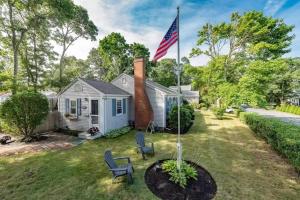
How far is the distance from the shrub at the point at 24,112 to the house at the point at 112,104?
8.01 feet

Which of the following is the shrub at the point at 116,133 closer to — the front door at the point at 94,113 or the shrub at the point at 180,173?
the front door at the point at 94,113

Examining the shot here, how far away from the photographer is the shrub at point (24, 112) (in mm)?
9867

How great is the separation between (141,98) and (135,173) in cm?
829

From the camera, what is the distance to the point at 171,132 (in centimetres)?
1333

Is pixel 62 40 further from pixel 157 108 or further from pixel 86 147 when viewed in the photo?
pixel 86 147

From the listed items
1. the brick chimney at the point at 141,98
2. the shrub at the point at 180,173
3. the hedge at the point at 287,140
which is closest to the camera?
the shrub at the point at 180,173

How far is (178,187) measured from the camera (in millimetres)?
5363

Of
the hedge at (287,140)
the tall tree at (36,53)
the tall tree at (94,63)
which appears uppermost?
the tall tree at (94,63)

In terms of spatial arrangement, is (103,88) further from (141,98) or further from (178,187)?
(178,187)

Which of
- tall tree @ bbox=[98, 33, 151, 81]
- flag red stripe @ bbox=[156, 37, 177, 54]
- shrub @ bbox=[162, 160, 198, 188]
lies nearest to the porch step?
shrub @ bbox=[162, 160, 198, 188]

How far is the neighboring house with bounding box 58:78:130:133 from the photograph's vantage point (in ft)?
39.1

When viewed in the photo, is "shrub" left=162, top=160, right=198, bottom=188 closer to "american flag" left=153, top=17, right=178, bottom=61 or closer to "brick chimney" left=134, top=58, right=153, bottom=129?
"american flag" left=153, top=17, right=178, bottom=61

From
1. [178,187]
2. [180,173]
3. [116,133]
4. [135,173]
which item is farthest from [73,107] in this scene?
[178,187]

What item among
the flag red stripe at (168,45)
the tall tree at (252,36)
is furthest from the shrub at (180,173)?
the tall tree at (252,36)
